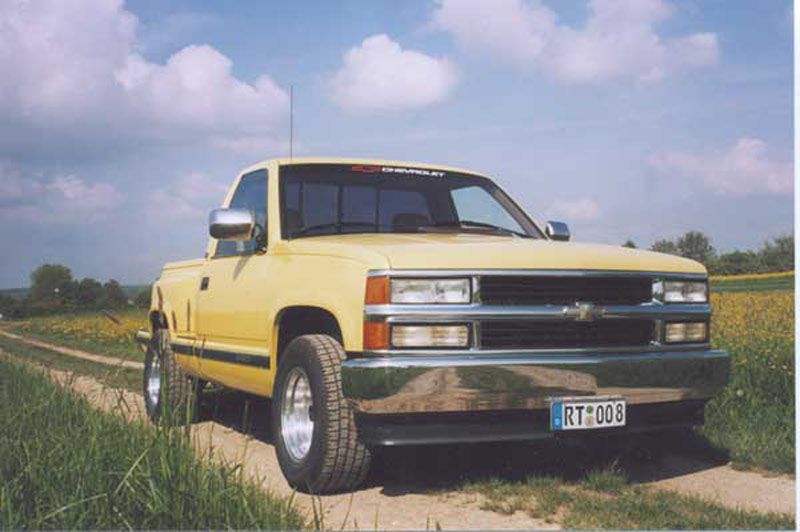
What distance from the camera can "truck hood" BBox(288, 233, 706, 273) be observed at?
4.46 meters

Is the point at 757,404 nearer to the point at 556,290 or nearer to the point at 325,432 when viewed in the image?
the point at 556,290

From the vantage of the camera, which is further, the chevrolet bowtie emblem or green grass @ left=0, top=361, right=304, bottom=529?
the chevrolet bowtie emblem

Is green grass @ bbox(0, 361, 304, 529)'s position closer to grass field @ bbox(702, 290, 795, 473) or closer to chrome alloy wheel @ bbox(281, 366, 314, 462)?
chrome alloy wheel @ bbox(281, 366, 314, 462)

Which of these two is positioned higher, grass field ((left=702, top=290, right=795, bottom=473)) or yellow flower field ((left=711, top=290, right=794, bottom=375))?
yellow flower field ((left=711, top=290, right=794, bottom=375))

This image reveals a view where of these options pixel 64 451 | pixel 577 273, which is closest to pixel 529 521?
pixel 577 273

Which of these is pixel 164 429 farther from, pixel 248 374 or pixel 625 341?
pixel 625 341

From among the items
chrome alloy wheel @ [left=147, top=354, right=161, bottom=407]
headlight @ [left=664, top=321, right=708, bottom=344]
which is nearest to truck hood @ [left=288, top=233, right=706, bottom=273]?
headlight @ [left=664, top=321, right=708, bottom=344]

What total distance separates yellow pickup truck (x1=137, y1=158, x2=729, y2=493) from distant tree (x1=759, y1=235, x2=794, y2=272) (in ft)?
93.1

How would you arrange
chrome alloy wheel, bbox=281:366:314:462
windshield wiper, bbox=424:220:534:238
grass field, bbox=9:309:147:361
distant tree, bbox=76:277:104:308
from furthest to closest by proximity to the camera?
distant tree, bbox=76:277:104:308, grass field, bbox=9:309:147:361, windshield wiper, bbox=424:220:534:238, chrome alloy wheel, bbox=281:366:314:462

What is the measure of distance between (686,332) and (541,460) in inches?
47.0

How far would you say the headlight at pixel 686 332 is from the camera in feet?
16.4

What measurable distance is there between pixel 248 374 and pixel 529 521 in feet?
7.75

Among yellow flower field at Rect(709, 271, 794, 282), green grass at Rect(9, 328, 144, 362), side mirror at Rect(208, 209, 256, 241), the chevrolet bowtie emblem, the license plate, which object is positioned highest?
yellow flower field at Rect(709, 271, 794, 282)

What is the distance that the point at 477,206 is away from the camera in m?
6.49
